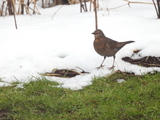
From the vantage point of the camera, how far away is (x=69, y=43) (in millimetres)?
5648

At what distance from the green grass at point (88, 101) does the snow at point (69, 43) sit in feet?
0.78

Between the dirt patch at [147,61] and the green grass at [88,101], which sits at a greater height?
the dirt patch at [147,61]

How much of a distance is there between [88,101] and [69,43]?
1885 millimetres

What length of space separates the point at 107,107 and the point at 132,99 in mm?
359

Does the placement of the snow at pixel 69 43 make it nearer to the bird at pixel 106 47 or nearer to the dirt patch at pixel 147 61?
the dirt patch at pixel 147 61

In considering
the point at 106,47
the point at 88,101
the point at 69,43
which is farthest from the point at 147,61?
the point at 88,101

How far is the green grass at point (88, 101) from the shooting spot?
3.55 m

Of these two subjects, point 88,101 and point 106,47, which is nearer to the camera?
point 88,101

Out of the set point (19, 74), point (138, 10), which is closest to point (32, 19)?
point (138, 10)

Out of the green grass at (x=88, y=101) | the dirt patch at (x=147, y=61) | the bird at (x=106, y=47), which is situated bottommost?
the green grass at (x=88, y=101)

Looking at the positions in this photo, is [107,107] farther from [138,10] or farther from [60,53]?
[138,10]

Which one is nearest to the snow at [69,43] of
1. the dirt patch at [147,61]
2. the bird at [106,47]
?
the dirt patch at [147,61]

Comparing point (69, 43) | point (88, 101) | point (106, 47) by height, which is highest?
point (106, 47)

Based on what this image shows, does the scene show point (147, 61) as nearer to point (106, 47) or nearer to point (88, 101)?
point (106, 47)
